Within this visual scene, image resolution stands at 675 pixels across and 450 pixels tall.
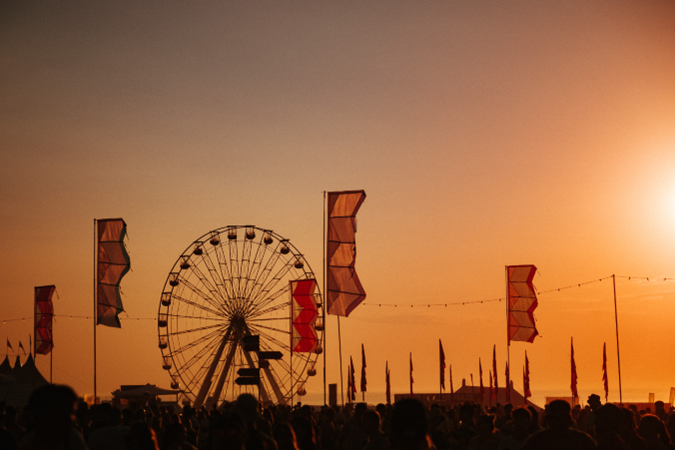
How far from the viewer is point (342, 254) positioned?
97.2ft

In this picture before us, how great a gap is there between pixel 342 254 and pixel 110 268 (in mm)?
12458

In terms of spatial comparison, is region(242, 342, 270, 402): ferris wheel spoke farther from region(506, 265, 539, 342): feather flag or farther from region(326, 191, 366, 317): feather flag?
region(326, 191, 366, 317): feather flag

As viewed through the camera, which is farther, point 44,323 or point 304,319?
point 44,323

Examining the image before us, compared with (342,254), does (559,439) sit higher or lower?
lower

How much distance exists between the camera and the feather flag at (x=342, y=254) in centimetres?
2920

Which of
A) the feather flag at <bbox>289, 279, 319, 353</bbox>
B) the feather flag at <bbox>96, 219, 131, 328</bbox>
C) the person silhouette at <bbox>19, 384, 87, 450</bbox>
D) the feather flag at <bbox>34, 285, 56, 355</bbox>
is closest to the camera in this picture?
the person silhouette at <bbox>19, 384, 87, 450</bbox>

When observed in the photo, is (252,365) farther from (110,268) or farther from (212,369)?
(110,268)

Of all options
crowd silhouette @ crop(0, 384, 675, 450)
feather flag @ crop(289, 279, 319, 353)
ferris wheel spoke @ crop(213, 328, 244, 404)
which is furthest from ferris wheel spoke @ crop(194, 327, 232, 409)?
crowd silhouette @ crop(0, 384, 675, 450)

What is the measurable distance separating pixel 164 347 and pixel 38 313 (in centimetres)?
839

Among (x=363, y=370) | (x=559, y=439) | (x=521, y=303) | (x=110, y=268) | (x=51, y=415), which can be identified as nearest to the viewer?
(x=51, y=415)

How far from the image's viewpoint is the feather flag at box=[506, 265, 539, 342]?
140 feet

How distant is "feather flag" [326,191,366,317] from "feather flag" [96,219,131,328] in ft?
36.1

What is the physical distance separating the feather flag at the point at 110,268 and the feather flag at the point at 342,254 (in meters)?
11.0

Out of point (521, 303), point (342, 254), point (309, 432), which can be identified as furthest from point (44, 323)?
point (309, 432)
